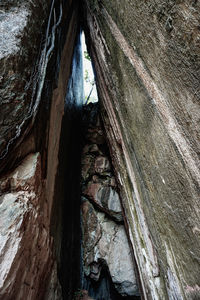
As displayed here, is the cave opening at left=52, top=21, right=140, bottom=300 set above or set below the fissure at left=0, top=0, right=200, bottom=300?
below

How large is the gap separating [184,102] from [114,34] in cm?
216

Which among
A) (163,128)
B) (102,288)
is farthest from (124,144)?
(102,288)

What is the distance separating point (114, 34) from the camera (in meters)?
2.90

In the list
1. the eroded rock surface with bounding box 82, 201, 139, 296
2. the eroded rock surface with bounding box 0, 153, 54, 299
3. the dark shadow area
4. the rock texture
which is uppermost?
the rock texture

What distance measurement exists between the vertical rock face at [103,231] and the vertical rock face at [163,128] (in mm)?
1554

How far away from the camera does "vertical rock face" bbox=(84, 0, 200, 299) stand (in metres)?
1.26

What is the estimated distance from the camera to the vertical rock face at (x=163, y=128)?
1.26m

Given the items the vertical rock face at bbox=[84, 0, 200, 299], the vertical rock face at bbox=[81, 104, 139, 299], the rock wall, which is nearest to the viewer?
the vertical rock face at bbox=[84, 0, 200, 299]

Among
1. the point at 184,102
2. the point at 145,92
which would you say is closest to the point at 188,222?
the point at 184,102

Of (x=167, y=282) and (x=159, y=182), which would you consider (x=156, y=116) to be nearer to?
(x=159, y=182)

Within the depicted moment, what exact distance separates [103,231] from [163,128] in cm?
400

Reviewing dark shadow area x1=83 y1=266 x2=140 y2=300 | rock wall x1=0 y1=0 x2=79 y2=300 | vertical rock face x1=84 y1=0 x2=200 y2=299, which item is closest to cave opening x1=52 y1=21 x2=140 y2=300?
dark shadow area x1=83 y1=266 x2=140 y2=300

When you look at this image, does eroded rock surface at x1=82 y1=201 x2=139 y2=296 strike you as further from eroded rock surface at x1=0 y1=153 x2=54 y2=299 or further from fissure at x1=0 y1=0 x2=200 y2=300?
eroded rock surface at x1=0 y1=153 x2=54 y2=299

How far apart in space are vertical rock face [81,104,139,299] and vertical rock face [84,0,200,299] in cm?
155
